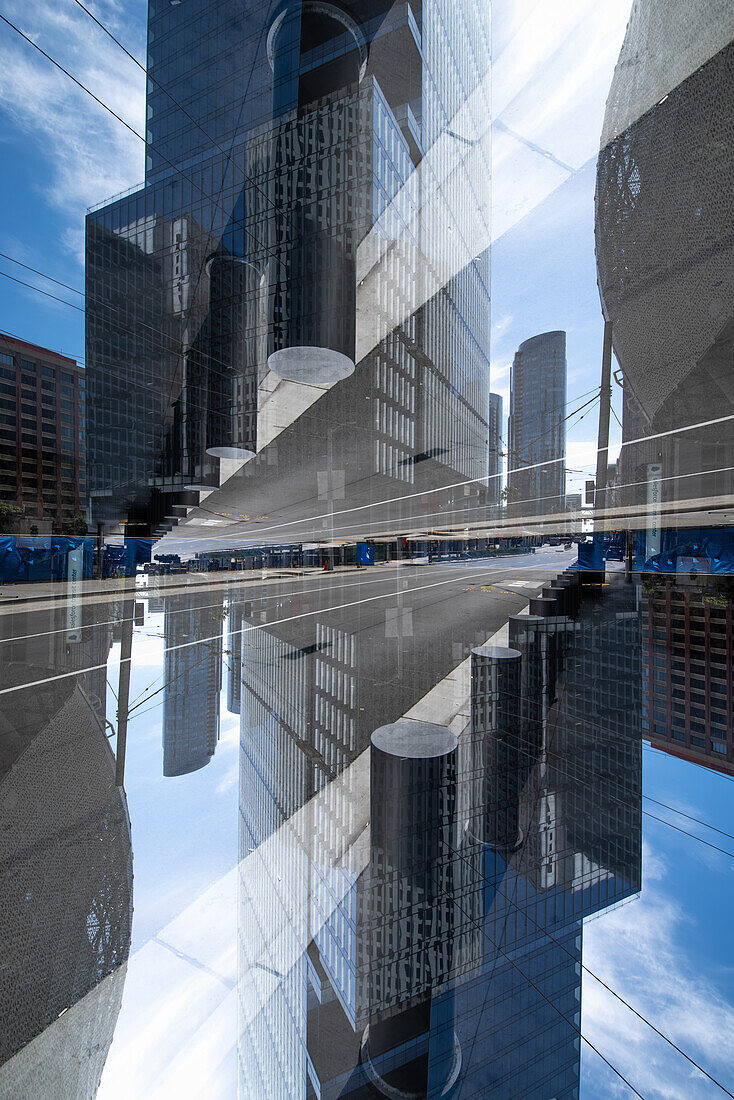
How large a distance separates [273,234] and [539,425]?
6.98 feet

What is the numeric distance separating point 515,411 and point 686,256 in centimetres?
124

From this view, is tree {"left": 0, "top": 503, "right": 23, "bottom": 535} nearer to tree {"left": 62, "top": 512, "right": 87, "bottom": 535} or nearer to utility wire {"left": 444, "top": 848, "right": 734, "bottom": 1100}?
tree {"left": 62, "top": 512, "right": 87, "bottom": 535}

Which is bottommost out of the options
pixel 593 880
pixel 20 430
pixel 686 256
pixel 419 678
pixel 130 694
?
pixel 593 880

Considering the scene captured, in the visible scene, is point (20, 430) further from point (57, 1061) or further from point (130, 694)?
point (57, 1061)

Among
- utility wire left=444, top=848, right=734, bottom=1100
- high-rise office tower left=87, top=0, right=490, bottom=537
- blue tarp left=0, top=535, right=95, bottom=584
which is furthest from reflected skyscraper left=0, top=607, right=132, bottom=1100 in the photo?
utility wire left=444, top=848, right=734, bottom=1100

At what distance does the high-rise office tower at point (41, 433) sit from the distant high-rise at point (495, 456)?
318 centimetres

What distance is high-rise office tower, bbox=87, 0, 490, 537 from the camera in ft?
6.36

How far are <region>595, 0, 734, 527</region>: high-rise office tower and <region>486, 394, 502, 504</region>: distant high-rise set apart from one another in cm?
96

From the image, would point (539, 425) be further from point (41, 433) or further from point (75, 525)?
point (75, 525)

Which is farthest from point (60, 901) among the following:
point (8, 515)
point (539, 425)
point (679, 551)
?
point (679, 551)

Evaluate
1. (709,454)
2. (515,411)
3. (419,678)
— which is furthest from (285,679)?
(709,454)

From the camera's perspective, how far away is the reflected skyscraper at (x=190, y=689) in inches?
96.3

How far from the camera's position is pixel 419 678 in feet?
12.2

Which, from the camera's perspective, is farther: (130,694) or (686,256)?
(130,694)
